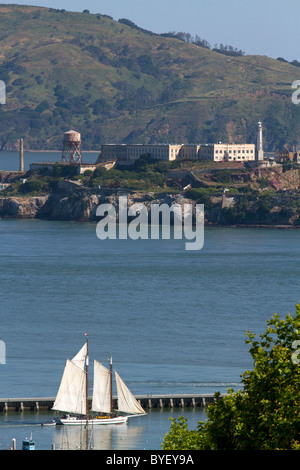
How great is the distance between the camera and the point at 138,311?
6981 cm

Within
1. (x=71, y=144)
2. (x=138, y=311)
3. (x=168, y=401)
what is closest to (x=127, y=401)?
(x=168, y=401)

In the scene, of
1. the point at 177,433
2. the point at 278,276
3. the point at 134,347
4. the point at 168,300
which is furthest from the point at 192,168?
the point at 177,433

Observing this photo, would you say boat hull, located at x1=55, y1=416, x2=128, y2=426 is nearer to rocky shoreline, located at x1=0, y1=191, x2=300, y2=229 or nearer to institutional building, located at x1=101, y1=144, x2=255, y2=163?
rocky shoreline, located at x1=0, y1=191, x2=300, y2=229

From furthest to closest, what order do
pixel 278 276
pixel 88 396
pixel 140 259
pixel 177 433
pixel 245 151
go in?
pixel 245 151, pixel 140 259, pixel 278 276, pixel 88 396, pixel 177 433

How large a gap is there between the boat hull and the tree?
19.4 metres

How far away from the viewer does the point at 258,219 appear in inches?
5581

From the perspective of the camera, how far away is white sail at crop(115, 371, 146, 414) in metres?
45.1

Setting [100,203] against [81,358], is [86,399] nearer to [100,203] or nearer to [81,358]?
[81,358]

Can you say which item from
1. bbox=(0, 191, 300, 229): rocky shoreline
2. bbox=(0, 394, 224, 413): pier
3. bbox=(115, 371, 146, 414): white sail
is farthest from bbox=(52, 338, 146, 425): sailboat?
bbox=(0, 191, 300, 229): rocky shoreline

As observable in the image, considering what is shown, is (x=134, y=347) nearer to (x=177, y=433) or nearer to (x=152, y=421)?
(x=152, y=421)

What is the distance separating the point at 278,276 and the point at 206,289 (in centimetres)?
918

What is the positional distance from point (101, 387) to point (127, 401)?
165cm

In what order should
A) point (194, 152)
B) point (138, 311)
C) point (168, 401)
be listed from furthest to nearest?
point (194, 152) → point (138, 311) → point (168, 401)

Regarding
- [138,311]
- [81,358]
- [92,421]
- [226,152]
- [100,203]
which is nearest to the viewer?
[92,421]
